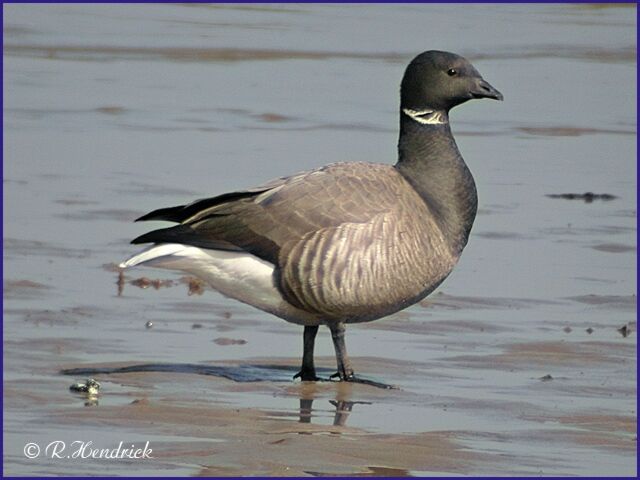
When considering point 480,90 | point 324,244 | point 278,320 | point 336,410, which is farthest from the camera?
point 278,320

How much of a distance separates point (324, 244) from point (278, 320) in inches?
61.5

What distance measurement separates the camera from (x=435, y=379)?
951 centimetres

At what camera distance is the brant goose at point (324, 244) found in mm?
9367

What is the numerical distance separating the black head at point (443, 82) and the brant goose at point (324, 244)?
1.77 feet

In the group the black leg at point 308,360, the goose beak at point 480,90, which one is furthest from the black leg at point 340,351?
the goose beak at point 480,90

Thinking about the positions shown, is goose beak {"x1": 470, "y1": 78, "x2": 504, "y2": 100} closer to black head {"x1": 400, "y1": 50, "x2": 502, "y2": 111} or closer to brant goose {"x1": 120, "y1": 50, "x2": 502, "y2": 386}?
black head {"x1": 400, "y1": 50, "x2": 502, "y2": 111}

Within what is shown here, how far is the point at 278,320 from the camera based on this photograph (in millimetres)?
10844

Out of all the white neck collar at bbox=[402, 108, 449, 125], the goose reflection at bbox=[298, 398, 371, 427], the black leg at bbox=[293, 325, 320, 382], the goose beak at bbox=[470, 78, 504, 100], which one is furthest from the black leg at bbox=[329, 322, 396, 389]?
the goose beak at bbox=[470, 78, 504, 100]

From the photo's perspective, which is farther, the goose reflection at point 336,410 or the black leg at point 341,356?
the black leg at point 341,356

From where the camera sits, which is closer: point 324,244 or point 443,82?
point 324,244

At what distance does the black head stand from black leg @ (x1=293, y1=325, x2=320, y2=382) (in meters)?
1.50

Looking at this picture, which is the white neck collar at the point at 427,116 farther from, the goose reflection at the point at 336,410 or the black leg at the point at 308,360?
the goose reflection at the point at 336,410

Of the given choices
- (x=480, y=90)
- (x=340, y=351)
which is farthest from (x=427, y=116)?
(x=340, y=351)

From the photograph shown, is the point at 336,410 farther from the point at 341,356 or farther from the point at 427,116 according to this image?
the point at 427,116
